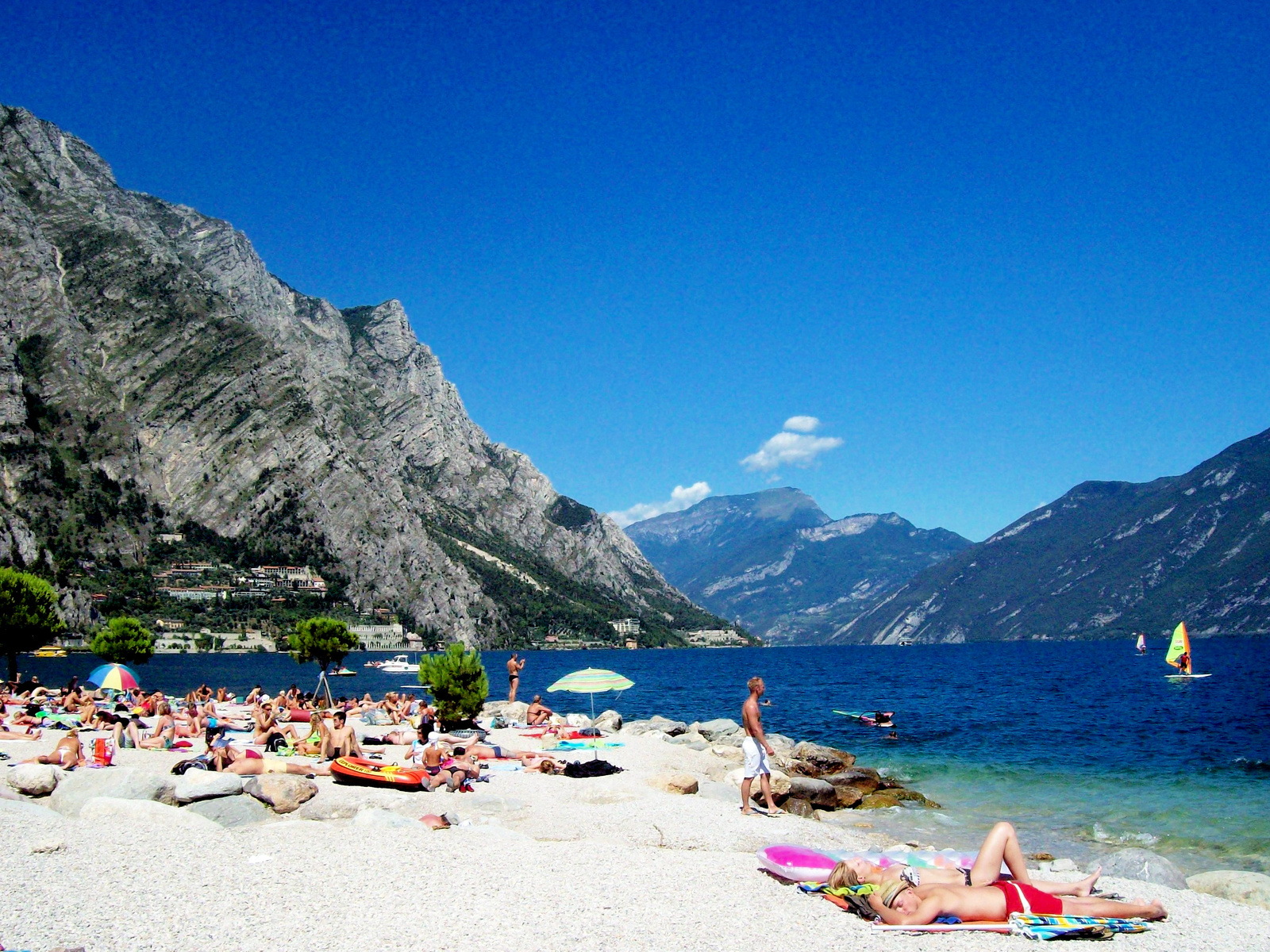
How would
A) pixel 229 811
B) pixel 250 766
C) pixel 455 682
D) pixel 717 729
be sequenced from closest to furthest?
pixel 229 811, pixel 250 766, pixel 455 682, pixel 717 729

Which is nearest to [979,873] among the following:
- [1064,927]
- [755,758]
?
[1064,927]

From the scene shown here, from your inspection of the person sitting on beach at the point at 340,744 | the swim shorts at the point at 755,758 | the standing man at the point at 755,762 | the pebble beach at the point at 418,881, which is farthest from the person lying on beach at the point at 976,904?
the person sitting on beach at the point at 340,744

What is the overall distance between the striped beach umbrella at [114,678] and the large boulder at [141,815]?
2346 centimetres

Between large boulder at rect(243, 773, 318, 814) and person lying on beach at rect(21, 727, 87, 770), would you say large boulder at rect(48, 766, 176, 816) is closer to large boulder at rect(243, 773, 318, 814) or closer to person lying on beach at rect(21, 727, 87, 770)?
large boulder at rect(243, 773, 318, 814)

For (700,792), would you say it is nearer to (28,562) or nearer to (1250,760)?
(1250,760)

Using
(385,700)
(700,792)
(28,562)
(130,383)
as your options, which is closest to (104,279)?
(130,383)

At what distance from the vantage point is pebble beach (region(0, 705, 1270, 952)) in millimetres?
8625

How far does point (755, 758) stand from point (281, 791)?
887cm

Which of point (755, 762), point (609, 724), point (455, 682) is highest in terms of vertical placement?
point (455, 682)

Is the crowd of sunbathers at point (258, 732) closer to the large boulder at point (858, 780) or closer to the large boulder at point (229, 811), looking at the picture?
the large boulder at point (229, 811)

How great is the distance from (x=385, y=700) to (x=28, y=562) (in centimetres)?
11254

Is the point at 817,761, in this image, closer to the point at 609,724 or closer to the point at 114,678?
the point at 609,724

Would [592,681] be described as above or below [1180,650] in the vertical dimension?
above

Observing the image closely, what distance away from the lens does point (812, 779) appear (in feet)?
72.8
